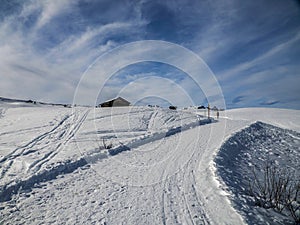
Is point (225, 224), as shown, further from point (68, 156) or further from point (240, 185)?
point (68, 156)

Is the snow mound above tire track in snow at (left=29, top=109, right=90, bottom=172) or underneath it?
underneath

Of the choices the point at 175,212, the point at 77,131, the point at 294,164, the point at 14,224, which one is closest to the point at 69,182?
the point at 14,224

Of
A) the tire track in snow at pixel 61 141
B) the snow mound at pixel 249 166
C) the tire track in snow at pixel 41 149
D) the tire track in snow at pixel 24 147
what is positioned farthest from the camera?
the tire track in snow at pixel 24 147

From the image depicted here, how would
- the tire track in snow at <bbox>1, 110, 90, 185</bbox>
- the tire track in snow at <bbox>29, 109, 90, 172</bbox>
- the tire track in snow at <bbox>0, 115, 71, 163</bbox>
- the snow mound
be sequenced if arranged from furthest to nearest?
the tire track in snow at <bbox>0, 115, 71, 163</bbox>, the tire track in snow at <bbox>29, 109, 90, 172</bbox>, the tire track in snow at <bbox>1, 110, 90, 185</bbox>, the snow mound

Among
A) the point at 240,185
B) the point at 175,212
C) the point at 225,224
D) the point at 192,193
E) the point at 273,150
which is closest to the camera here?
the point at 225,224

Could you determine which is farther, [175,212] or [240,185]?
[240,185]

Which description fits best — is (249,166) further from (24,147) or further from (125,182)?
(24,147)

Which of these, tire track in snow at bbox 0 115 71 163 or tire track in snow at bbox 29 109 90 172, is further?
tire track in snow at bbox 0 115 71 163

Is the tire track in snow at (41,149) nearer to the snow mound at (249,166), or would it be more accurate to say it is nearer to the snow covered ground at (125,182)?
the snow covered ground at (125,182)

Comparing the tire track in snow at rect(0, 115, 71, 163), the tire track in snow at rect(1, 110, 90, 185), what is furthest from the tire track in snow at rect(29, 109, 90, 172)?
the tire track in snow at rect(0, 115, 71, 163)

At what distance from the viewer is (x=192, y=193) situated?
15.3ft

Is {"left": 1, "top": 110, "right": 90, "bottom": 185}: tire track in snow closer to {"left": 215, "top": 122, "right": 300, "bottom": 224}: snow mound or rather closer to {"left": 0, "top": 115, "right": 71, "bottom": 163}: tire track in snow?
{"left": 0, "top": 115, "right": 71, "bottom": 163}: tire track in snow

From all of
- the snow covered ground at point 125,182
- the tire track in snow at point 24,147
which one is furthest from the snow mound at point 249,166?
the tire track in snow at point 24,147

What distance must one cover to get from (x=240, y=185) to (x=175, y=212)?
2.40 m
